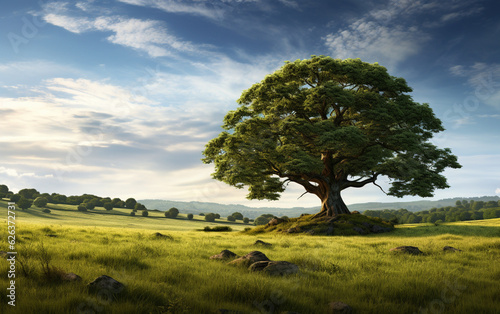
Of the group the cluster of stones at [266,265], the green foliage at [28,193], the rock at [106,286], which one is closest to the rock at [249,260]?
the cluster of stones at [266,265]

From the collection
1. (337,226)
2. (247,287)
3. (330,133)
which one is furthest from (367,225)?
(247,287)

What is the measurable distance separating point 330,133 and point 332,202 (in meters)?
10.6

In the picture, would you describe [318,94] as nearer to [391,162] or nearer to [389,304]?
[391,162]

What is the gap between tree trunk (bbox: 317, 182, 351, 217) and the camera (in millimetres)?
34041

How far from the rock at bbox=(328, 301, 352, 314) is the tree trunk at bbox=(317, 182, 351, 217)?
28.8 metres

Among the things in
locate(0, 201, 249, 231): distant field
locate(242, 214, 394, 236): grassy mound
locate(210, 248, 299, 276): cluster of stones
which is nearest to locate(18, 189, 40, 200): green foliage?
locate(0, 201, 249, 231): distant field

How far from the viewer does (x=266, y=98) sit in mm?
30938

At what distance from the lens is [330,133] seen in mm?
27203

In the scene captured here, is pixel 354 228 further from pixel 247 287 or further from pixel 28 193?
pixel 28 193

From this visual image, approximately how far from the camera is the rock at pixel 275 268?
841cm

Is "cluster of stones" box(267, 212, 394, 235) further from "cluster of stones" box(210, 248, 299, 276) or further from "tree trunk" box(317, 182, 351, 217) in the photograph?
"cluster of stones" box(210, 248, 299, 276)

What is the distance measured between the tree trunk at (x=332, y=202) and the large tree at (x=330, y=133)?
4.5 inches

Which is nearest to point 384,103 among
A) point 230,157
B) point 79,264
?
point 230,157

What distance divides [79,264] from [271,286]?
5601 mm
